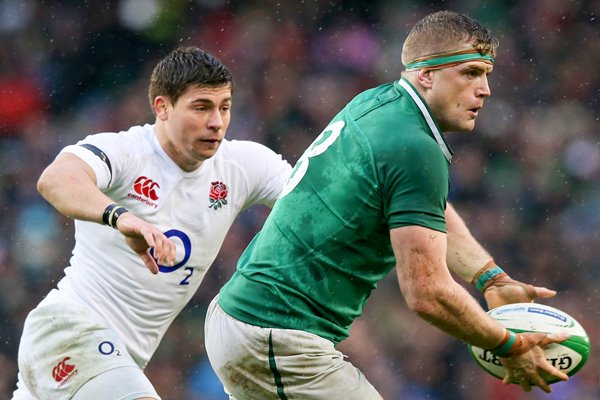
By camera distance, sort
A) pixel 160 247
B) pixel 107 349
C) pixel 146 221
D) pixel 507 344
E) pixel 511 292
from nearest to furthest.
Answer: pixel 160 247, pixel 507 344, pixel 511 292, pixel 107 349, pixel 146 221

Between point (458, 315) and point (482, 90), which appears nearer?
point (458, 315)

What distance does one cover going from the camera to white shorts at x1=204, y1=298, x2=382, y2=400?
3.77 m

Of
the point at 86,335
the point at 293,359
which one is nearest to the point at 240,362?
the point at 293,359

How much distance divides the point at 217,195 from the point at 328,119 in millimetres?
4495

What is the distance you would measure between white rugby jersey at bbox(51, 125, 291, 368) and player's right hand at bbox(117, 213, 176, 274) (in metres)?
0.88

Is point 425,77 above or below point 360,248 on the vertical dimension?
above

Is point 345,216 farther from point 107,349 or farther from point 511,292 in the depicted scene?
point 107,349

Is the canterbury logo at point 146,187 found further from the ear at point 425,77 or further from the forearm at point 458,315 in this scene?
the forearm at point 458,315

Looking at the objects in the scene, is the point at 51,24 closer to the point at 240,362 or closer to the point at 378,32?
the point at 378,32

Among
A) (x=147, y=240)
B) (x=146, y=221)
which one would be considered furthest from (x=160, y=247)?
(x=146, y=221)

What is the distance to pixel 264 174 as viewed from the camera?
16.5 feet

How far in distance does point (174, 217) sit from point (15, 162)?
5.03 meters

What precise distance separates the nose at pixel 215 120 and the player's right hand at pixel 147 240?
3.61 ft

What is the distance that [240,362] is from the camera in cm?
386
